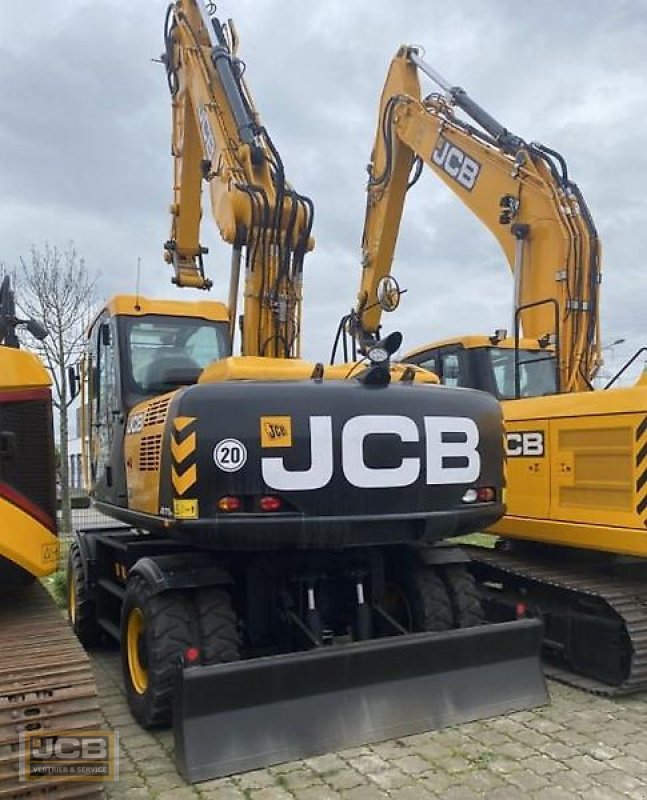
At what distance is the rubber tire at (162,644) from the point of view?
4.42 m

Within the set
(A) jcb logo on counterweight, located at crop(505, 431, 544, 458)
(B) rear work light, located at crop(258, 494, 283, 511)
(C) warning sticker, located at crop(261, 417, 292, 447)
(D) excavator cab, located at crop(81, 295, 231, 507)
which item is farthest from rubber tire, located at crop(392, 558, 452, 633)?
(D) excavator cab, located at crop(81, 295, 231, 507)

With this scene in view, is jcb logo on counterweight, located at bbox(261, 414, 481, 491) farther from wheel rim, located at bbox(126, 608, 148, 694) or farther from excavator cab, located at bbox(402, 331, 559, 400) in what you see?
excavator cab, located at bbox(402, 331, 559, 400)

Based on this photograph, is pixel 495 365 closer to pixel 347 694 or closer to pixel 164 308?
pixel 164 308

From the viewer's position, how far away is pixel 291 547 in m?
4.45

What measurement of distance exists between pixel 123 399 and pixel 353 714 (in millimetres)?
2598

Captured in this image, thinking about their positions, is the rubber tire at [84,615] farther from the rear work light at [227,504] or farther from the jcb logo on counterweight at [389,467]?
the jcb logo on counterweight at [389,467]

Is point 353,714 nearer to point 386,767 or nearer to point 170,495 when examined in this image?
point 386,767

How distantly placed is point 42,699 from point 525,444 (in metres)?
4.02

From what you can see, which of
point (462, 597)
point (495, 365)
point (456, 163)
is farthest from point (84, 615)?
point (456, 163)

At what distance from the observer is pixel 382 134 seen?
1073cm

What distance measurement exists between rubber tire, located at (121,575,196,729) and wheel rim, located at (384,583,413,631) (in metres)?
1.52

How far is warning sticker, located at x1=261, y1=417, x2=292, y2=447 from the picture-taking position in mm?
4246

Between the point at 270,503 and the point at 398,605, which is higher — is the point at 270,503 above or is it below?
above

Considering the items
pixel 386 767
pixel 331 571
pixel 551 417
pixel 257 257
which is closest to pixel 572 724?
pixel 386 767
